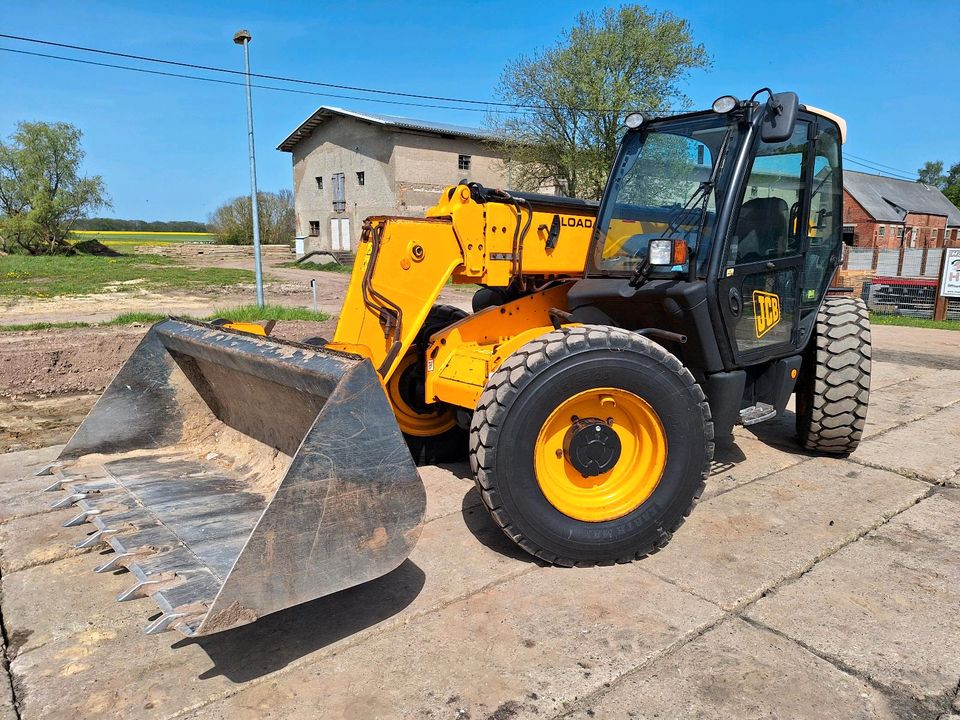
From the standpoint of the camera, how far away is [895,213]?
4647 cm

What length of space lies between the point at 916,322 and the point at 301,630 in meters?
16.0

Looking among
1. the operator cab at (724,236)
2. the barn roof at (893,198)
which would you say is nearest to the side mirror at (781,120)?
the operator cab at (724,236)

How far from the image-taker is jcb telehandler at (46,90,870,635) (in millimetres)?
2674

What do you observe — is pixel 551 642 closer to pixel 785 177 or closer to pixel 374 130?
pixel 785 177

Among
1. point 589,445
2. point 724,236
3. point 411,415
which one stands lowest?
A: point 411,415

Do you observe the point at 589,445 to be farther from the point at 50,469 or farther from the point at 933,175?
the point at 933,175

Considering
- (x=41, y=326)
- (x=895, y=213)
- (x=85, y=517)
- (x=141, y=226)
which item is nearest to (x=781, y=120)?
(x=85, y=517)

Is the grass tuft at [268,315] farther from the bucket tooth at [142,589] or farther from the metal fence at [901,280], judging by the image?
the metal fence at [901,280]

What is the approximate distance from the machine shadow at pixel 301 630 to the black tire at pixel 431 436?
1582 mm

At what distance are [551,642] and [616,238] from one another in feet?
8.55

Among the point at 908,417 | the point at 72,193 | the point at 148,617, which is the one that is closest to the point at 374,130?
the point at 72,193

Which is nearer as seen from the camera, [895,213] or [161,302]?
[161,302]

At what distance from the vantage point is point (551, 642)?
2785 mm

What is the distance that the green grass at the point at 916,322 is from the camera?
1427 cm
